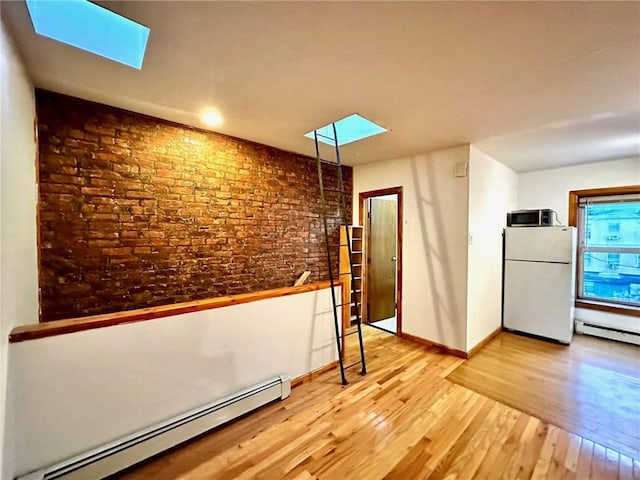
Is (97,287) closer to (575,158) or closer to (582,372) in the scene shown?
(582,372)

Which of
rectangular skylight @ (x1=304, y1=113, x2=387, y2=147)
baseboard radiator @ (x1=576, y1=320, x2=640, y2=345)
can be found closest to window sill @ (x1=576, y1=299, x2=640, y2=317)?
baseboard radiator @ (x1=576, y1=320, x2=640, y2=345)

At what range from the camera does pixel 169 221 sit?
2.66 m

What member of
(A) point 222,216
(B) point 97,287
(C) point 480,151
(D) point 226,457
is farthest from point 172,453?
(C) point 480,151

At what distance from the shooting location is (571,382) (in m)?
2.65

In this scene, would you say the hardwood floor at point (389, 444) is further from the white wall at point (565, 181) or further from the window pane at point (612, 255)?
the white wall at point (565, 181)

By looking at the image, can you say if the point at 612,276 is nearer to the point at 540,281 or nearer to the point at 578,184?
the point at 540,281

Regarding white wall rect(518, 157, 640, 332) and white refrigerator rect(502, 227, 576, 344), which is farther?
white wall rect(518, 157, 640, 332)

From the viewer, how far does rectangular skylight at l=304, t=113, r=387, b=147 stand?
2979 mm

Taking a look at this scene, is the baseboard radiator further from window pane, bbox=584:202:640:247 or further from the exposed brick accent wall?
the exposed brick accent wall

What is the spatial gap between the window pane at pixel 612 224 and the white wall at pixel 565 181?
1.02 ft

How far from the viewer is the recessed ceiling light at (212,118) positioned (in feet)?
8.17

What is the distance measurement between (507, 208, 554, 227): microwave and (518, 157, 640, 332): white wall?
65cm

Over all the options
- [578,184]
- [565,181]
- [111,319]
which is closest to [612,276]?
[578,184]

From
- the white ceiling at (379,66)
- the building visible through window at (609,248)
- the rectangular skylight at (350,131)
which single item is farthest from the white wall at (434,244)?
the building visible through window at (609,248)
